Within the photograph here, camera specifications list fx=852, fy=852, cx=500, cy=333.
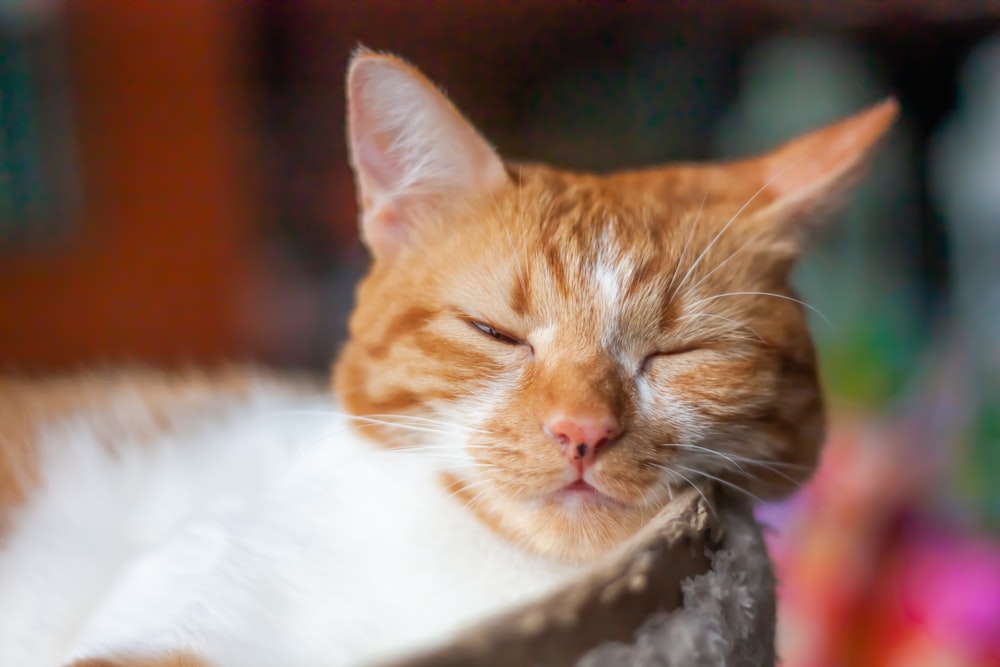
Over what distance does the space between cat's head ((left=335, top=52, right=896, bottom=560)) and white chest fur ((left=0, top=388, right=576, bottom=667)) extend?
5 centimetres

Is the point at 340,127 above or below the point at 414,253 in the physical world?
below

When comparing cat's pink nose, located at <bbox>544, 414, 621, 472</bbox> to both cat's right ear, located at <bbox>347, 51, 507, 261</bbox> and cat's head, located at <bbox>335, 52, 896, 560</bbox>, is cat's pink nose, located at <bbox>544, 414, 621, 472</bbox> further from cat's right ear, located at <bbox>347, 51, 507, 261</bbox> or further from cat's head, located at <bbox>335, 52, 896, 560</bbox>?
cat's right ear, located at <bbox>347, 51, 507, 261</bbox>

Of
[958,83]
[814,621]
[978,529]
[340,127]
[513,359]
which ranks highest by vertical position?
[958,83]

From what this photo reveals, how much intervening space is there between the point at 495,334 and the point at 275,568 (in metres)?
0.32

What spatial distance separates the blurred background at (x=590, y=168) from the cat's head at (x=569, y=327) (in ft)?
3.23

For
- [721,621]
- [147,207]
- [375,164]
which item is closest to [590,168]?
[147,207]

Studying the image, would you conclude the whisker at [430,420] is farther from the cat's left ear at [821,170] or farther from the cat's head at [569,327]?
the cat's left ear at [821,170]

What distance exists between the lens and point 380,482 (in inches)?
36.2

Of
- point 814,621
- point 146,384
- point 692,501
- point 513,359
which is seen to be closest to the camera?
point 692,501

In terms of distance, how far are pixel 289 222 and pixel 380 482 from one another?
7.47 feet

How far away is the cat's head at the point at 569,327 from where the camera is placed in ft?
2.56

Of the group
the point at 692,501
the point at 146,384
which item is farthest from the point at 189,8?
the point at 692,501

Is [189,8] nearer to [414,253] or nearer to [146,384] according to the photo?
[146,384]

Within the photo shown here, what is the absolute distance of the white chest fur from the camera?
31.1 inches
